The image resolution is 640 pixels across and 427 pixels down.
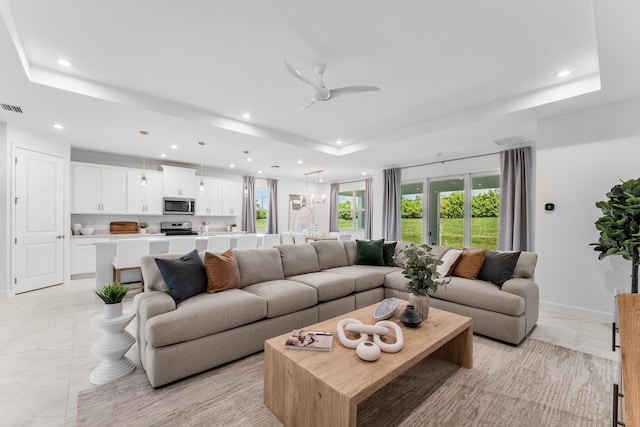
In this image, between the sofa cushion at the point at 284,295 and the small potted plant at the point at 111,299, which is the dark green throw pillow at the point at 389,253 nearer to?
the sofa cushion at the point at 284,295

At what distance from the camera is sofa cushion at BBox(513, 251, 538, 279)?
3154 millimetres

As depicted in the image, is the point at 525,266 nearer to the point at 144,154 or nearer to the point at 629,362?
the point at 629,362

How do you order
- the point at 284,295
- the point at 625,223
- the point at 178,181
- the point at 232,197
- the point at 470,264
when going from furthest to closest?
the point at 232,197
the point at 178,181
the point at 470,264
the point at 625,223
the point at 284,295

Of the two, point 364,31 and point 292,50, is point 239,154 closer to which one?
point 292,50

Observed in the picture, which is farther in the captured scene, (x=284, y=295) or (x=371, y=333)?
(x=284, y=295)

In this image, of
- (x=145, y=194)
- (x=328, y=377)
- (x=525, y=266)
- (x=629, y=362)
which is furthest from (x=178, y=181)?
(x=629, y=362)

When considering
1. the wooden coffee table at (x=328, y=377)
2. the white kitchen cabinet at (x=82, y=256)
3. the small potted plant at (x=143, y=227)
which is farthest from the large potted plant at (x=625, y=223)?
the small potted plant at (x=143, y=227)

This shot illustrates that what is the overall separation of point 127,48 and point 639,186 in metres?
5.16

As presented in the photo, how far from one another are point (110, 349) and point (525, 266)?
13.4ft

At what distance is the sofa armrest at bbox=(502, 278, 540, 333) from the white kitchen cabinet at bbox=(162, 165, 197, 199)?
6584 mm

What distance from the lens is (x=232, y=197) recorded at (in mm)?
7773

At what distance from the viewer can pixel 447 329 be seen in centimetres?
212

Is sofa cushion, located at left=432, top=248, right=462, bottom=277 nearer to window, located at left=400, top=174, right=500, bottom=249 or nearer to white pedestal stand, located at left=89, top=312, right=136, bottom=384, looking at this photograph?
window, located at left=400, top=174, right=500, bottom=249

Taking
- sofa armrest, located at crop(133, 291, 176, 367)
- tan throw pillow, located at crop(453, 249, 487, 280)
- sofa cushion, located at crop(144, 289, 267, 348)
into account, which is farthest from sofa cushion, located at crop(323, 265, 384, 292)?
sofa armrest, located at crop(133, 291, 176, 367)
